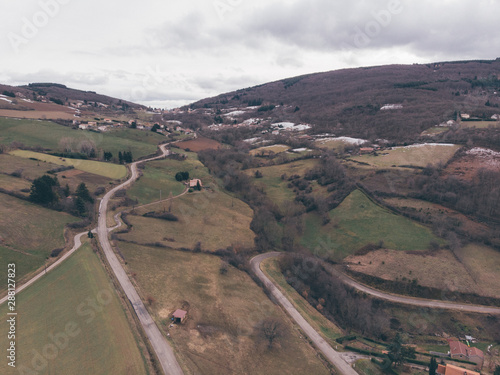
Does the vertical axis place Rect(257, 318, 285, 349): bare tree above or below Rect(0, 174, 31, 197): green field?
below

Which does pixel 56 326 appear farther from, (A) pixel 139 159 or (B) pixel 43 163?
(A) pixel 139 159

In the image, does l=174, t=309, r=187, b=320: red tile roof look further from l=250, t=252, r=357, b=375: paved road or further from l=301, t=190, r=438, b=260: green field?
l=301, t=190, r=438, b=260: green field

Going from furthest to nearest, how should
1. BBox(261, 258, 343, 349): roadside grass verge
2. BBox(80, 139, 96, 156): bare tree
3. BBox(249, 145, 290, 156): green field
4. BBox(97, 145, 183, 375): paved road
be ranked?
BBox(249, 145, 290, 156): green field, BBox(80, 139, 96, 156): bare tree, BBox(261, 258, 343, 349): roadside grass verge, BBox(97, 145, 183, 375): paved road

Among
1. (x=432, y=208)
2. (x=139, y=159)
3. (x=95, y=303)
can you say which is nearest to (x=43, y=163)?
(x=139, y=159)

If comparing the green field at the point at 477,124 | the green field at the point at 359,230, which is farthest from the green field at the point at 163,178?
the green field at the point at 477,124

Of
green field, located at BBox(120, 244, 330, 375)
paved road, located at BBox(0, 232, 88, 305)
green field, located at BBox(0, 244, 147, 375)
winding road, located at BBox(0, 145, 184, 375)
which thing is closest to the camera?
green field, located at BBox(0, 244, 147, 375)

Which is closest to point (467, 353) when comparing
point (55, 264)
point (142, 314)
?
point (142, 314)

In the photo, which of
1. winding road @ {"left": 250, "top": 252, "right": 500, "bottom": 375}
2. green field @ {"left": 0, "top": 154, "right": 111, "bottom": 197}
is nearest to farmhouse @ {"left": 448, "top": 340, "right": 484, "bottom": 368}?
winding road @ {"left": 250, "top": 252, "right": 500, "bottom": 375}
